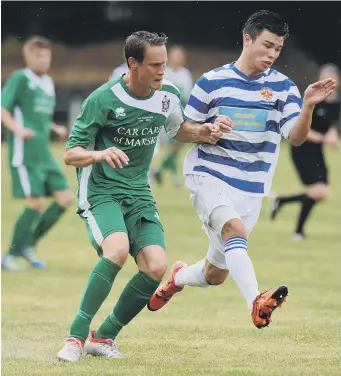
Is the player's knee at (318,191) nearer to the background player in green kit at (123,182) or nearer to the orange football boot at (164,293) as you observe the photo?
the orange football boot at (164,293)

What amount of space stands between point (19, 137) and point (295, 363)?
17.8 feet

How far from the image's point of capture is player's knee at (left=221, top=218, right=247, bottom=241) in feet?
22.2

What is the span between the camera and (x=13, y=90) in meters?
11.1

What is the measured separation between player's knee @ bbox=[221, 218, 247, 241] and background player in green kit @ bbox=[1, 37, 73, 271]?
4.38 m

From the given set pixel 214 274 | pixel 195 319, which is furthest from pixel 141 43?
pixel 195 319

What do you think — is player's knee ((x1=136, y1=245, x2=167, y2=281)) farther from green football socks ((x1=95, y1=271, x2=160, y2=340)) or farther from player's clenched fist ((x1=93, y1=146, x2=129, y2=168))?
player's clenched fist ((x1=93, y1=146, x2=129, y2=168))

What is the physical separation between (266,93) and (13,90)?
458 centimetres

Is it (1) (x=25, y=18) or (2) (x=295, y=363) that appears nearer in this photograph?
(2) (x=295, y=363)

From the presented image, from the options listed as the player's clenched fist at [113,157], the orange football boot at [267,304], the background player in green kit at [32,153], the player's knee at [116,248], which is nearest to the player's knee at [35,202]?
the background player in green kit at [32,153]

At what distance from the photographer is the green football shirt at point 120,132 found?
6.56 metres

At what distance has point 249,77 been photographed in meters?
7.16

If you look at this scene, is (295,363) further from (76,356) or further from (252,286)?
(76,356)

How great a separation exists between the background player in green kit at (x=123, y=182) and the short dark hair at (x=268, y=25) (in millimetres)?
666

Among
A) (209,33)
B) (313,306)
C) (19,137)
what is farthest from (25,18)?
(313,306)
